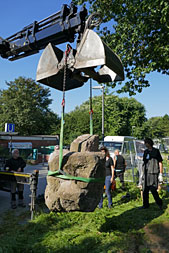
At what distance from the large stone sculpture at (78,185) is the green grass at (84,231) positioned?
37.8 inches

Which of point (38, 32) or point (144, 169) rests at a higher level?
point (38, 32)

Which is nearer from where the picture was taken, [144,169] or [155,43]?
[144,169]

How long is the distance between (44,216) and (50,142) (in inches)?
813

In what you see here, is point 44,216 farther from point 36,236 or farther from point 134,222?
point 134,222

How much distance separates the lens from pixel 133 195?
6.99 m

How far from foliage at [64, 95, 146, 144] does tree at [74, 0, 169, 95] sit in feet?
70.4

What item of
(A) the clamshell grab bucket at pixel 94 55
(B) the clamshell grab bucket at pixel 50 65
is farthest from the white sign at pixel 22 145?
(A) the clamshell grab bucket at pixel 94 55

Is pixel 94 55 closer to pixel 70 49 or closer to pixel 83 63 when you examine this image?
pixel 83 63

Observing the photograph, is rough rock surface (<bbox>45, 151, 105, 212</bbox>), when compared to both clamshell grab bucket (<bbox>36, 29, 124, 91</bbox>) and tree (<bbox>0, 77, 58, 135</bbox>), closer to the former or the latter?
clamshell grab bucket (<bbox>36, 29, 124, 91</bbox>)

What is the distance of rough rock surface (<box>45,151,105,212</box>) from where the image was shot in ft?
9.30

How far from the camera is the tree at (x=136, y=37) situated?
6.44 m

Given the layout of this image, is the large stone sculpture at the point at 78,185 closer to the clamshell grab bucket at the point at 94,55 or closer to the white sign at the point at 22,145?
the clamshell grab bucket at the point at 94,55

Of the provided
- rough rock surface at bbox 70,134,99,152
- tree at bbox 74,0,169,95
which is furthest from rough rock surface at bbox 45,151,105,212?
tree at bbox 74,0,169,95

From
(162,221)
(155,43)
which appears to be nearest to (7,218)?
(162,221)
